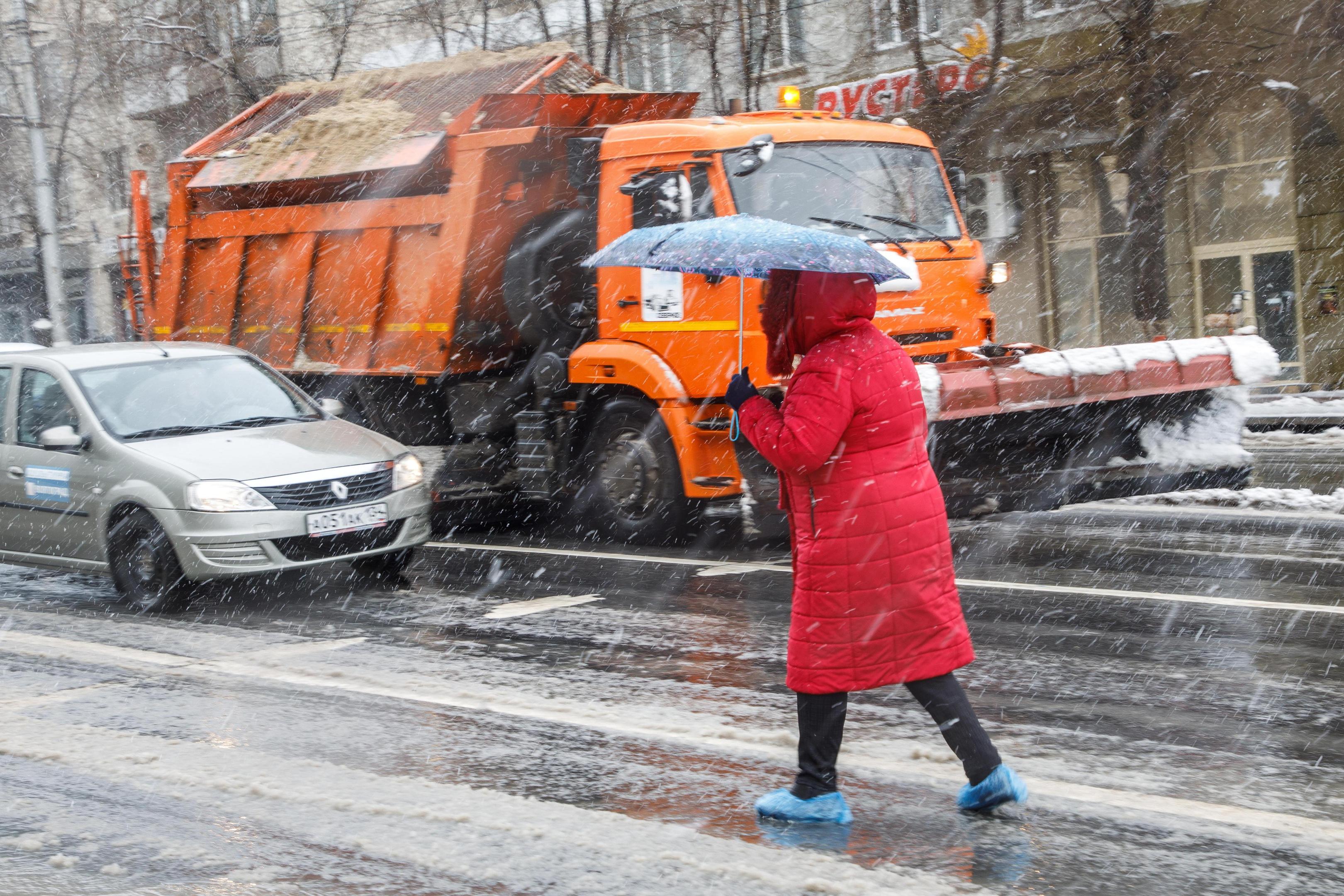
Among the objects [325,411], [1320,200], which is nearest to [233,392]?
[325,411]

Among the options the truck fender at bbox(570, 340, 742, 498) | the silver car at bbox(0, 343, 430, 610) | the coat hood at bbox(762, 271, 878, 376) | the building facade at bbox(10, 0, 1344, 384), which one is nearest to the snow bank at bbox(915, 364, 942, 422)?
the truck fender at bbox(570, 340, 742, 498)

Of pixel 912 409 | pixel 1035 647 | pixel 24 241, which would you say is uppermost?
pixel 24 241

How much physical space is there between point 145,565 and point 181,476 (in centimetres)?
61

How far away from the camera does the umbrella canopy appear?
12.7ft

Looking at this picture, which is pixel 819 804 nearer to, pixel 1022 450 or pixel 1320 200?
pixel 1022 450

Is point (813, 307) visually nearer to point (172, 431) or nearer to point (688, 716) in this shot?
point (688, 716)

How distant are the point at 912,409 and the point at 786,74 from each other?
20799 millimetres

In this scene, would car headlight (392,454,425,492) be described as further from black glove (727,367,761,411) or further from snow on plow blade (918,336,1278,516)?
black glove (727,367,761,411)

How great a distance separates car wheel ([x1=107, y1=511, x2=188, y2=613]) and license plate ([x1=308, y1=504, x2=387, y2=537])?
757 millimetres

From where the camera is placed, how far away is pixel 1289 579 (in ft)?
24.6

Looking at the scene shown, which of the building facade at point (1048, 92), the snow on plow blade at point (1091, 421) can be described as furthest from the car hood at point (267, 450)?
the building facade at point (1048, 92)

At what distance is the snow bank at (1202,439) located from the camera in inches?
370

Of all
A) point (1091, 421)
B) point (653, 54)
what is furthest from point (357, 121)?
point (653, 54)

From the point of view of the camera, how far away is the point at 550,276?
34.4ft
